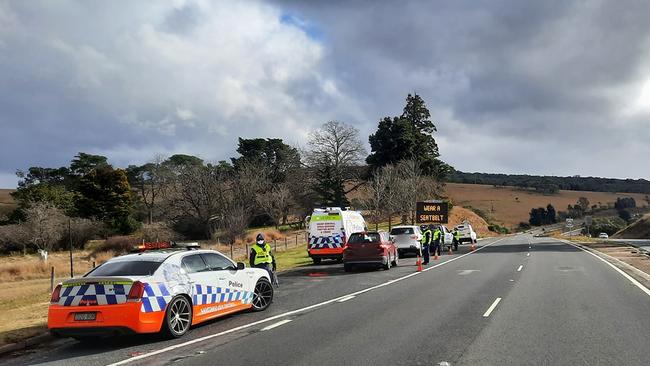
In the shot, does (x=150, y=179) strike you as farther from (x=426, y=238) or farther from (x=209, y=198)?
(x=426, y=238)

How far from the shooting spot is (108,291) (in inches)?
354

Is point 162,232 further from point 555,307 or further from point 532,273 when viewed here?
point 555,307

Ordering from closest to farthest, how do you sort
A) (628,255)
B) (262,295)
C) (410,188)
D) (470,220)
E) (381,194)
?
(262,295)
(628,255)
(410,188)
(381,194)
(470,220)

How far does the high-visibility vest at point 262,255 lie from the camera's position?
50.9ft

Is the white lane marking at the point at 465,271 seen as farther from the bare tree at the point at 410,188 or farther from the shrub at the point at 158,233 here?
the bare tree at the point at 410,188

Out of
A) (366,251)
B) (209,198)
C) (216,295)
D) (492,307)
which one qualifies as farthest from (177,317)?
(209,198)

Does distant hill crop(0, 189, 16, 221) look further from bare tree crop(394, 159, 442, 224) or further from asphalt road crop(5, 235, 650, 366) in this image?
asphalt road crop(5, 235, 650, 366)

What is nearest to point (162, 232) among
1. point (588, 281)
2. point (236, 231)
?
point (236, 231)

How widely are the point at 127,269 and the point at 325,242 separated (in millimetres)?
17877

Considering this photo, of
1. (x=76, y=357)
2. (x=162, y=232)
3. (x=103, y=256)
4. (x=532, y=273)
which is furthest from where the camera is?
(x=162, y=232)

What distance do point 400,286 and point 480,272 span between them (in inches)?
230

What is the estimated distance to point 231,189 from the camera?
65812 mm

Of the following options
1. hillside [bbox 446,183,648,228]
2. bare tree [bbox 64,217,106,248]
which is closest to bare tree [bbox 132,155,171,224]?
bare tree [bbox 64,217,106,248]

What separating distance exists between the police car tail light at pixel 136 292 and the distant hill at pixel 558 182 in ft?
482
